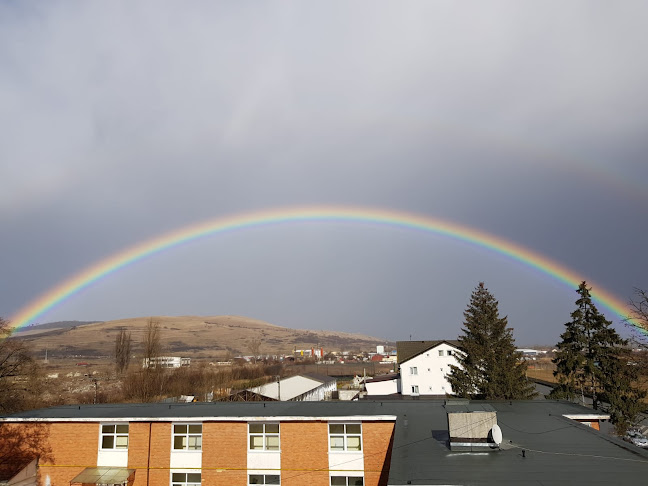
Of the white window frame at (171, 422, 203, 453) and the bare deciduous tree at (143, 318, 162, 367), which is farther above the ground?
the bare deciduous tree at (143, 318, 162, 367)

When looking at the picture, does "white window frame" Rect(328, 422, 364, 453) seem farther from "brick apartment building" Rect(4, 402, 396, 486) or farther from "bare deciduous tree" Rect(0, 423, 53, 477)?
"bare deciduous tree" Rect(0, 423, 53, 477)

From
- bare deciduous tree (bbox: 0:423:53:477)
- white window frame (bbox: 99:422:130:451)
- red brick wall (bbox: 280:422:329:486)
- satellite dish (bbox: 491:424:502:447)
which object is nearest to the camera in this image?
satellite dish (bbox: 491:424:502:447)

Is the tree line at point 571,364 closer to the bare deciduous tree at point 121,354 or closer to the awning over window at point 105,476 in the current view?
the awning over window at point 105,476

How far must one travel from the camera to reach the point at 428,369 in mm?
59906


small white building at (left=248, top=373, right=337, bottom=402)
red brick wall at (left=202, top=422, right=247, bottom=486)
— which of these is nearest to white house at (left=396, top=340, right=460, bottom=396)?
small white building at (left=248, top=373, right=337, bottom=402)

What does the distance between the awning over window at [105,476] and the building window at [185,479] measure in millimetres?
2037

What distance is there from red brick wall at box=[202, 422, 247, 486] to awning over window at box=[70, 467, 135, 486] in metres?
3.67

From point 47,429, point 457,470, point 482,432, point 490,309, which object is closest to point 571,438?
point 482,432

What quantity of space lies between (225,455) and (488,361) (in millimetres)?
29701

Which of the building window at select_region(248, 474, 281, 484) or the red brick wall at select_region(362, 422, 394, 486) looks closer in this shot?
the red brick wall at select_region(362, 422, 394, 486)

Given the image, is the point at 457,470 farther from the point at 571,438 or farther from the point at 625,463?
the point at 571,438

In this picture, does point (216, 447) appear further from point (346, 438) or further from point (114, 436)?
point (346, 438)

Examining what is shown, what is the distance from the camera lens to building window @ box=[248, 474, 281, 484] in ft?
68.3

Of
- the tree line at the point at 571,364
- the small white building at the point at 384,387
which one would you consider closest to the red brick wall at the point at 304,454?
the tree line at the point at 571,364
